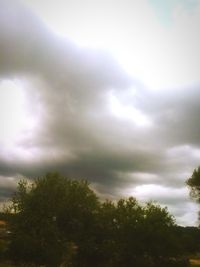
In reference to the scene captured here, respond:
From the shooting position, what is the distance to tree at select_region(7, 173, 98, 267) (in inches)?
2009

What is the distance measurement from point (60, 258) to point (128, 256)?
1004 centimetres

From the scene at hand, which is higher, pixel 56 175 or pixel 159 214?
pixel 56 175

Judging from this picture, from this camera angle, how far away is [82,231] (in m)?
54.4

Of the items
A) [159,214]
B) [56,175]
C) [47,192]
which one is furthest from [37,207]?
[159,214]

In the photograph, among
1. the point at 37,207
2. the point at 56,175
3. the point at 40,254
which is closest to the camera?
the point at 40,254

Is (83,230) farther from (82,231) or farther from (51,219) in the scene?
(51,219)

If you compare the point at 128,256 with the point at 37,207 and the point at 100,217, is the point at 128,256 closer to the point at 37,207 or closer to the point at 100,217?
the point at 100,217

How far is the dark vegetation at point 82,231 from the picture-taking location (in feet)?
168

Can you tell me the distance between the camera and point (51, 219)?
179 ft

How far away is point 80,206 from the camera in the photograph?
2227 inches

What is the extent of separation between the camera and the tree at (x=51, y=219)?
5103 cm

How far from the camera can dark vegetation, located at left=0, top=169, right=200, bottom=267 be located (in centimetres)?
5122

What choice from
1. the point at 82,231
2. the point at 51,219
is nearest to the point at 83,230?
the point at 82,231

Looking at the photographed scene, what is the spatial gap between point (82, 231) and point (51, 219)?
16.8 ft
